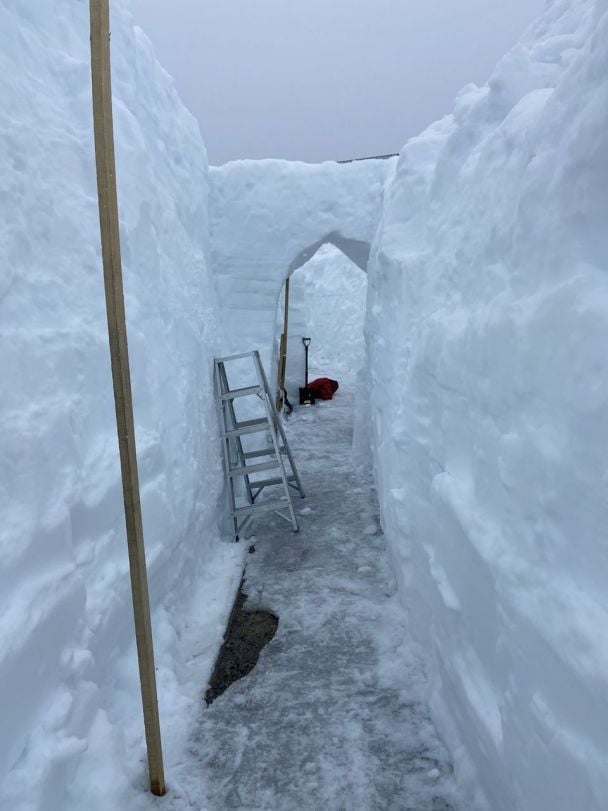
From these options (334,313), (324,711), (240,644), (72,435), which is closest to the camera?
(72,435)

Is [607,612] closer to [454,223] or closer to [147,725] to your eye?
[147,725]

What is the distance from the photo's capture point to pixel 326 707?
3.04m

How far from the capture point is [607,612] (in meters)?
1.40

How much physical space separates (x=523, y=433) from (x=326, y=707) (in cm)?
203

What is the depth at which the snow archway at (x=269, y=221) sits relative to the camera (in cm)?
678

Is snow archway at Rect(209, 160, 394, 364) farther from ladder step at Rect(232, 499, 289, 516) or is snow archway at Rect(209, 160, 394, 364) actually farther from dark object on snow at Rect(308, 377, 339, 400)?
dark object on snow at Rect(308, 377, 339, 400)

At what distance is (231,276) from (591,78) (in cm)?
551

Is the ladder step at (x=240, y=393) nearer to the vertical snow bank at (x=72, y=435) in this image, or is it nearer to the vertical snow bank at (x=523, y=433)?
the vertical snow bank at (x=72, y=435)

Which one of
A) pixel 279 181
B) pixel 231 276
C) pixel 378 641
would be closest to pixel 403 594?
pixel 378 641

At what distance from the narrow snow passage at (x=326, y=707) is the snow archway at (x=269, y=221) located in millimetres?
3161

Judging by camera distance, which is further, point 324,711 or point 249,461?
point 249,461

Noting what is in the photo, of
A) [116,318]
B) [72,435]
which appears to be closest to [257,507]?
[72,435]

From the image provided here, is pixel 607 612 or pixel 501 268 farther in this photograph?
pixel 501 268

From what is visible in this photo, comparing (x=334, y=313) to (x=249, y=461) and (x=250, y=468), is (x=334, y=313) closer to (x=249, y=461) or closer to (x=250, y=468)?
(x=249, y=461)
